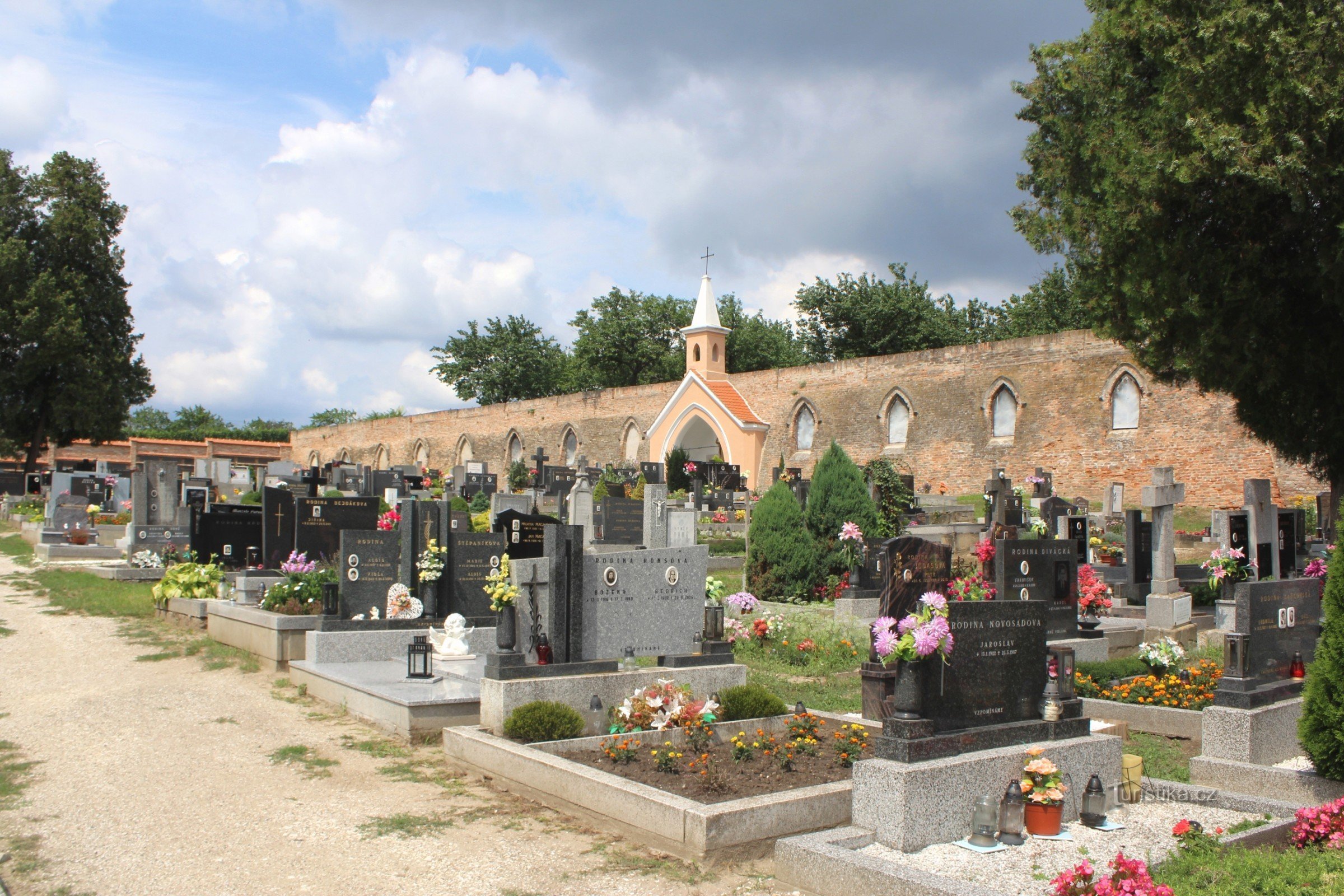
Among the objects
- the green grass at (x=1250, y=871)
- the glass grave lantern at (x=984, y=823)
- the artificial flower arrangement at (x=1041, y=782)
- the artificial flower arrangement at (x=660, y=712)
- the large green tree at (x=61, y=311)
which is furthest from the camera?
the large green tree at (x=61, y=311)

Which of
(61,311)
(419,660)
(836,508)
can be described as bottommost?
(419,660)

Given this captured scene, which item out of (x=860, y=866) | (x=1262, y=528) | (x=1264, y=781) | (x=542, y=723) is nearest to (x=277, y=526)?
(x=542, y=723)

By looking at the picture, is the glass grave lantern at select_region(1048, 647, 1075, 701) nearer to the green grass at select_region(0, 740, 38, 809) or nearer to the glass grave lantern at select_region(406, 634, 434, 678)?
the glass grave lantern at select_region(406, 634, 434, 678)

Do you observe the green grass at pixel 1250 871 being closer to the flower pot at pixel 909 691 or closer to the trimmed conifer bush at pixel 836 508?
the flower pot at pixel 909 691

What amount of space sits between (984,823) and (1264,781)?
80.2 inches

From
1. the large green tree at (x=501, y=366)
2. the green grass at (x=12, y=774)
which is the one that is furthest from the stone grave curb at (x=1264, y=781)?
the large green tree at (x=501, y=366)

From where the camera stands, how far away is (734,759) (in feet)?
19.2

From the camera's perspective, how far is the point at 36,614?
11969mm

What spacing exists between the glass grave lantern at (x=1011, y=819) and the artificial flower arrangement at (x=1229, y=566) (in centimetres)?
770

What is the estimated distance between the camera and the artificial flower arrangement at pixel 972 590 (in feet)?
27.3

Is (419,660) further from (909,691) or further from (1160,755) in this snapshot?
(1160,755)

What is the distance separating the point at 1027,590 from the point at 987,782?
4873mm

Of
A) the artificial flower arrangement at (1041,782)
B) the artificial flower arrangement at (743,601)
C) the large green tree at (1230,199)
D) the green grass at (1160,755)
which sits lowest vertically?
the green grass at (1160,755)

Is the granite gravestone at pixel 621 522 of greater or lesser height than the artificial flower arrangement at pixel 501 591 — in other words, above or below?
above
